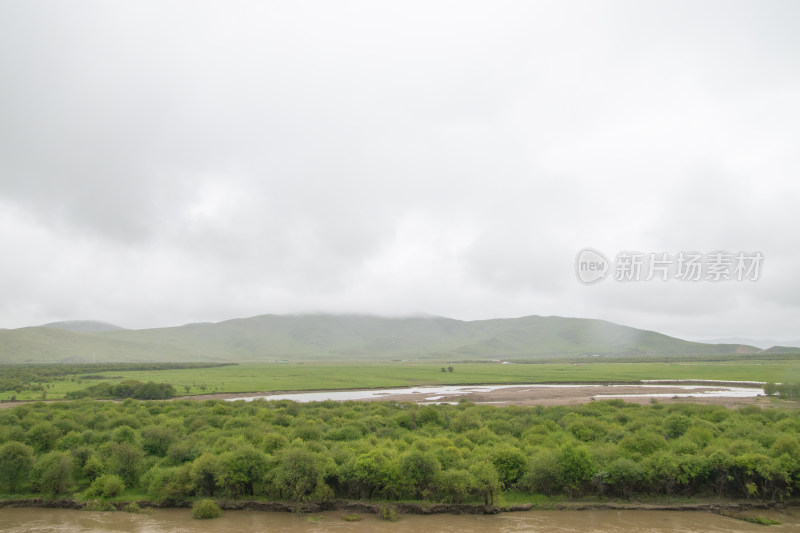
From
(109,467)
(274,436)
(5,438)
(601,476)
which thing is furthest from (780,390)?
(5,438)

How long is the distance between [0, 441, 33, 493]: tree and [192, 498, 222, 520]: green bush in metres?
15.3

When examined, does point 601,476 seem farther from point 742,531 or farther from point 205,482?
point 205,482

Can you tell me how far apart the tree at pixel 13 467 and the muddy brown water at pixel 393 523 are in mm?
3231

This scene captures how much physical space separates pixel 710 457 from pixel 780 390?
233 feet

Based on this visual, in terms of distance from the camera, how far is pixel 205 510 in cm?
3266

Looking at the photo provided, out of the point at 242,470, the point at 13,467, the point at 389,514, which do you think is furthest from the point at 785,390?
the point at 13,467

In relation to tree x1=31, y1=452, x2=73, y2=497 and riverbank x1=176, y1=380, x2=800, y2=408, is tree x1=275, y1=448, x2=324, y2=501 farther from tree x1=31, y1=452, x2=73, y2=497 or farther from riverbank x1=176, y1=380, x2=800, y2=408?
riverbank x1=176, y1=380, x2=800, y2=408

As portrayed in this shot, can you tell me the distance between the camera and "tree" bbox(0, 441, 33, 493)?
36406 mm

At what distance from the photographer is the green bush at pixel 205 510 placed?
1281 inches

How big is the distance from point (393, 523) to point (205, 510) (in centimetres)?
1304

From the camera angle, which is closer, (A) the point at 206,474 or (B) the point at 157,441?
(A) the point at 206,474

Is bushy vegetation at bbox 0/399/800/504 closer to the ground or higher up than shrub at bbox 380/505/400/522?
higher up

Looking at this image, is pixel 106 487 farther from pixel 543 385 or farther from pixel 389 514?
pixel 543 385

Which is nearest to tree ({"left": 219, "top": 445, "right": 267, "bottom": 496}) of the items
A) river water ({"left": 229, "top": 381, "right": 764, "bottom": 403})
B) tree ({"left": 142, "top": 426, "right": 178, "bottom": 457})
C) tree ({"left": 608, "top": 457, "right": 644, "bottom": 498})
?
tree ({"left": 142, "top": 426, "right": 178, "bottom": 457})
